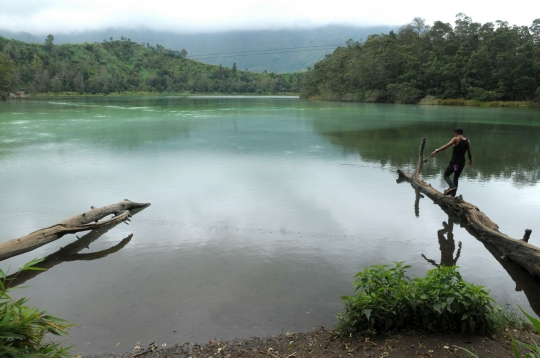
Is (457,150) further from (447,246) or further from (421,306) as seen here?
(421,306)

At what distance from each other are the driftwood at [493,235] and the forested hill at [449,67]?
187 ft

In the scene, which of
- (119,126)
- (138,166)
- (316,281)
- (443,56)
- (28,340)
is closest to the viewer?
(28,340)

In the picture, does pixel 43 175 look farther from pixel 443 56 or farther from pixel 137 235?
pixel 443 56

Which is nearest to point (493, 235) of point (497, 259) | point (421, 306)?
point (497, 259)

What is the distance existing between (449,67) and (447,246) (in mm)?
65306

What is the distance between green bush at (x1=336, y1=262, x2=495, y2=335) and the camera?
13.4ft

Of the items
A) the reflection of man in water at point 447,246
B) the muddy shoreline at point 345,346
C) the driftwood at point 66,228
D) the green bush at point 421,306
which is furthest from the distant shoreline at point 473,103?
the muddy shoreline at point 345,346

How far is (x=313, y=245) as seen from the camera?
24.7 ft

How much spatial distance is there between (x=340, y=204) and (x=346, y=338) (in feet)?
20.3

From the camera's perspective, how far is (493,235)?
23.7ft

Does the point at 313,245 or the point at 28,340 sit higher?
the point at 28,340

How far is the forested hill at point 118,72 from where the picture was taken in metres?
116

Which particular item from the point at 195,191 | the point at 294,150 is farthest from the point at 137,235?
the point at 294,150

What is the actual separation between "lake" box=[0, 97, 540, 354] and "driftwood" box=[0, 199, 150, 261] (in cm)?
29
